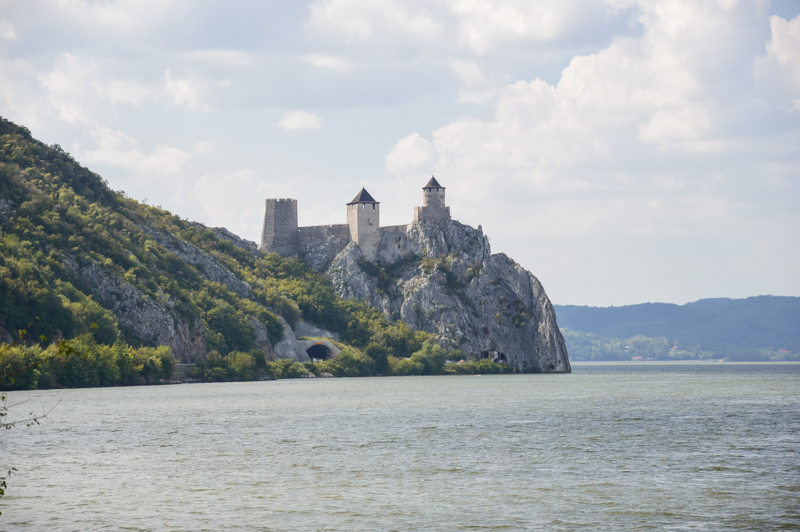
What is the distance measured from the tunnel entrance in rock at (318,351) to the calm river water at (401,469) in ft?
242

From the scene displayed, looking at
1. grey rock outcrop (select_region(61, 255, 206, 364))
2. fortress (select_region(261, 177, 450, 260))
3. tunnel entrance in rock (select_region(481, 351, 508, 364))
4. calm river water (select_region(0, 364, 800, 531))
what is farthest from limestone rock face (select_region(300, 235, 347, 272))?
calm river water (select_region(0, 364, 800, 531))

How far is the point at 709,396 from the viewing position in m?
77.4

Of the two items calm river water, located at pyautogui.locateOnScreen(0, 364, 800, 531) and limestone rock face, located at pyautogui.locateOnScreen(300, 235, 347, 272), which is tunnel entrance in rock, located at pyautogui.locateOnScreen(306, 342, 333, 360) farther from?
calm river water, located at pyautogui.locateOnScreen(0, 364, 800, 531)

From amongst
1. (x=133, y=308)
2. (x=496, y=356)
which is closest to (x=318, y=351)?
(x=496, y=356)

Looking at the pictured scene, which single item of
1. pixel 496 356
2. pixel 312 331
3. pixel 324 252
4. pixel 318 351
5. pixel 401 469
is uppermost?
pixel 324 252

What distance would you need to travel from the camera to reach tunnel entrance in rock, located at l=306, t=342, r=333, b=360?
440 feet

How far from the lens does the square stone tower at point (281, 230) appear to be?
522 ft

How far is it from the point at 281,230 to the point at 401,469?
13121 cm

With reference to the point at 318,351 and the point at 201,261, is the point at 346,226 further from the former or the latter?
the point at 201,261

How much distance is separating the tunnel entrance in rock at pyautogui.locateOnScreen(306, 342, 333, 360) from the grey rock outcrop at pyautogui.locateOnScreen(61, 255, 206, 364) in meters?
34.3

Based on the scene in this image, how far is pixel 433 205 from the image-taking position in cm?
15362

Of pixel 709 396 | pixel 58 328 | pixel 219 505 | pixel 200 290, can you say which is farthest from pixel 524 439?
pixel 200 290

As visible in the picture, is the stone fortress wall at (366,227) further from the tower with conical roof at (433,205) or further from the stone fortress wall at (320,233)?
the tower with conical roof at (433,205)

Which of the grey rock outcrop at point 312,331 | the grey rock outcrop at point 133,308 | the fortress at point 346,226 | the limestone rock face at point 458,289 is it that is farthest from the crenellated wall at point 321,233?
the grey rock outcrop at point 133,308
